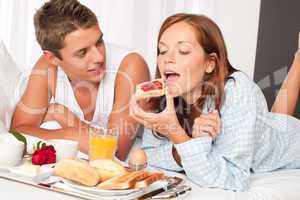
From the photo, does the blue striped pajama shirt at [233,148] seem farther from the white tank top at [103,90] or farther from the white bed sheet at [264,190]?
the white tank top at [103,90]

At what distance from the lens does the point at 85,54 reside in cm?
199

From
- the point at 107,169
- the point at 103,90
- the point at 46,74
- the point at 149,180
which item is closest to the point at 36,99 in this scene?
the point at 46,74

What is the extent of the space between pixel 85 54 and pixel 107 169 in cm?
79

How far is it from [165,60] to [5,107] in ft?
2.75

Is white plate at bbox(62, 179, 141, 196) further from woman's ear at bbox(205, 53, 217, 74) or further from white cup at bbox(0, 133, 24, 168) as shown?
woman's ear at bbox(205, 53, 217, 74)

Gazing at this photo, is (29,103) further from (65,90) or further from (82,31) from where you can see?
(82,31)

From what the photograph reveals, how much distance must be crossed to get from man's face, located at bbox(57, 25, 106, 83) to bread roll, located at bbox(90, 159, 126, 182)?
721 mm

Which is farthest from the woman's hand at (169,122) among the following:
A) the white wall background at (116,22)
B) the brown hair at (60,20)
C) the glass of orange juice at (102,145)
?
the white wall background at (116,22)

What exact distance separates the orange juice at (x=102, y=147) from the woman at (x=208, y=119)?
11 cm

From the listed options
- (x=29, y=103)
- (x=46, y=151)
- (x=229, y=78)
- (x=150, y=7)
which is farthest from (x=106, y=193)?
(x=150, y=7)

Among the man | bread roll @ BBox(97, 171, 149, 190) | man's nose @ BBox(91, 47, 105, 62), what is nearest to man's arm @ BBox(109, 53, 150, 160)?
the man

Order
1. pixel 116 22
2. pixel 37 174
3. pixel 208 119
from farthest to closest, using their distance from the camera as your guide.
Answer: pixel 116 22, pixel 208 119, pixel 37 174

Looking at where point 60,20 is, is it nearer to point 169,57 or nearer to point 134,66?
point 134,66

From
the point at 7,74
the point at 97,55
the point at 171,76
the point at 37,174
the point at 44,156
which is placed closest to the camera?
the point at 37,174
